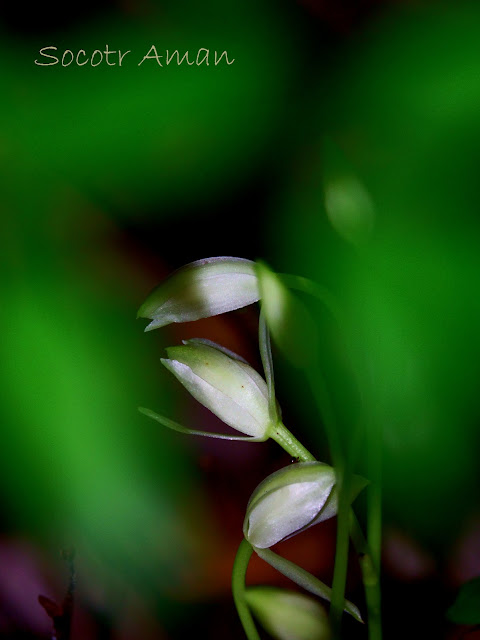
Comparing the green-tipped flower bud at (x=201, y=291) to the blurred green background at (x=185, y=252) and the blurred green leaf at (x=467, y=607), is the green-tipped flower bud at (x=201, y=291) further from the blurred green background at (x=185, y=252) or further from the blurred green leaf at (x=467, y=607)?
the blurred green leaf at (x=467, y=607)

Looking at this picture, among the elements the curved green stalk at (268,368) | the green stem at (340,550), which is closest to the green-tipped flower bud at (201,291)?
the curved green stalk at (268,368)

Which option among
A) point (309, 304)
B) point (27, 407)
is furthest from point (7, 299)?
point (309, 304)

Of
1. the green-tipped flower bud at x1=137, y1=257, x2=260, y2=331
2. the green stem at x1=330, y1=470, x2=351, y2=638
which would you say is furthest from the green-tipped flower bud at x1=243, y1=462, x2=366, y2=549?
the green-tipped flower bud at x1=137, y1=257, x2=260, y2=331

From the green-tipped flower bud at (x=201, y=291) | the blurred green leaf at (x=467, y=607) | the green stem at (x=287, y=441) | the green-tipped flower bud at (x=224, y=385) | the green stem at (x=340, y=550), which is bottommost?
the blurred green leaf at (x=467, y=607)

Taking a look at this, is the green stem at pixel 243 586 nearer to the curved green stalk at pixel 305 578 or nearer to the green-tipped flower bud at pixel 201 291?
the curved green stalk at pixel 305 578

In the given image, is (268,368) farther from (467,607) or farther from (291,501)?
(467,607)

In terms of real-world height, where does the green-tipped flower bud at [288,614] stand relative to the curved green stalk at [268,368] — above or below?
below

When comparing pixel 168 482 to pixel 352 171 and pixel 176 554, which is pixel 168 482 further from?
pixel 352 171
